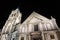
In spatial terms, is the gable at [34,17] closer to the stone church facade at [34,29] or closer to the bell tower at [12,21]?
the stone church facade at [34,29]

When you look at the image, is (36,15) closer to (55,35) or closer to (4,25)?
(55,35)

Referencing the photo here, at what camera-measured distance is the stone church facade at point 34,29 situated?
56.7 ft

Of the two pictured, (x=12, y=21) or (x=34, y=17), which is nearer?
(x=34, y=17)

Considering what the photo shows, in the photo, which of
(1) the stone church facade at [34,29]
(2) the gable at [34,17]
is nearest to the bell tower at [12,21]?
(1) the stone church facade at [34,29]

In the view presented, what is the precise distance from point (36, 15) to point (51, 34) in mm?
4609

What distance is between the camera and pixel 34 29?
18.8 m

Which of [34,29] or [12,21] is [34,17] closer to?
[34,29]

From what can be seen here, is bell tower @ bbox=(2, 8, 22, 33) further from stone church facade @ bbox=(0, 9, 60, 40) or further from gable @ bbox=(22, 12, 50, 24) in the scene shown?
gable @ bbox=(22, 12, 50, 24)

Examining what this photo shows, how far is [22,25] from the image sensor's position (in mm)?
19344

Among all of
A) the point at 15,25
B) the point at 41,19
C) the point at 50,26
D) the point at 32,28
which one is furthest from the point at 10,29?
the point at 50,26

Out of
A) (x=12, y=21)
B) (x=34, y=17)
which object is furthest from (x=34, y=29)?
(x=12, y=21)

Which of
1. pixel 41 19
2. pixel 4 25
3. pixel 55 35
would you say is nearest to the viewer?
pixel 55 35

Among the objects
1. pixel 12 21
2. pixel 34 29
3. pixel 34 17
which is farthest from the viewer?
pixel 12 21

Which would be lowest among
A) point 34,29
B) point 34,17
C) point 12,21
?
point 34,29
